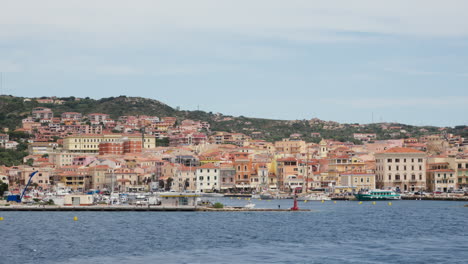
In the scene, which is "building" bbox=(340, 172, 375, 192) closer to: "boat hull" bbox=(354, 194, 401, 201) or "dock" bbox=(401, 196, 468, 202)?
"dock" bbox=(401, 196, 468, 202)

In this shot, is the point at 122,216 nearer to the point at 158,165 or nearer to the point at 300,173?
the point at 300,173

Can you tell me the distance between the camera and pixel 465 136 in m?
185

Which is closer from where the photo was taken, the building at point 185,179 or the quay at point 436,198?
the quay at point 436,198

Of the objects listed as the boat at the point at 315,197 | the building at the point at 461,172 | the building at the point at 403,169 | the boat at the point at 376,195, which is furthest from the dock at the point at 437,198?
the building at the point at 461,172

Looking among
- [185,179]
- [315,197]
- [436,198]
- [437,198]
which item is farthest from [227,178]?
[437,198]

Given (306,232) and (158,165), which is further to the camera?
(158,165)

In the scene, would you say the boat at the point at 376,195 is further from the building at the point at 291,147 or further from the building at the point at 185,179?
the building at the point at 291,147

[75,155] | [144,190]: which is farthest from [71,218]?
[75,155]

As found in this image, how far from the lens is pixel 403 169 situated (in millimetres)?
105812

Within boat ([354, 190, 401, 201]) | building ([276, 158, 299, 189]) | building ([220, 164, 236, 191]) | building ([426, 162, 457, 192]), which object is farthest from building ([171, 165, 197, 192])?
building ([426, 162, 457, 192])

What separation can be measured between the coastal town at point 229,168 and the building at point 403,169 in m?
0.12

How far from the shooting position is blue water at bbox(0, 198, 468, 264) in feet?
125

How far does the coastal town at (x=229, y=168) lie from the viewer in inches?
4183

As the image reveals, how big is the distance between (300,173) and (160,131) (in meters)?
80.6
